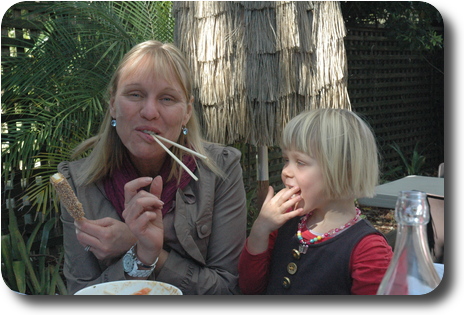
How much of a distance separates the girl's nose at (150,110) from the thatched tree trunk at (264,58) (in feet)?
0.92

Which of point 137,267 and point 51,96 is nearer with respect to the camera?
point 137,267

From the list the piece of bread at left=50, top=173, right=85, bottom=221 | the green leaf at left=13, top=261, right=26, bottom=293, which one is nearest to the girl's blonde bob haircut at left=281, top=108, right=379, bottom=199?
the piece of bread at left=50, top=173, right=85, bottom=221

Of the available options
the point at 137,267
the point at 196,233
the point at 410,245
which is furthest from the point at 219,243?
the point at 410,245

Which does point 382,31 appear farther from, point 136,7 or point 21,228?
point 21,228

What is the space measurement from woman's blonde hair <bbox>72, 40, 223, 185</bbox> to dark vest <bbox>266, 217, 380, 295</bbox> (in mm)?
231

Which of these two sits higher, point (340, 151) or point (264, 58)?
point (264, 58)

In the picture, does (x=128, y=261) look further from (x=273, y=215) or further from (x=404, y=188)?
(x=404, y=188)

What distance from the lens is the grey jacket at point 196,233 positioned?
114 centimetres

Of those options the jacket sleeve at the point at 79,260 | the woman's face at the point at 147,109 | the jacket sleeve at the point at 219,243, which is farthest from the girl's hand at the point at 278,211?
the jacket sleeve at the point at 79,260

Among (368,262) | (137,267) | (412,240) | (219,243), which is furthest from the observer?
(219,243)

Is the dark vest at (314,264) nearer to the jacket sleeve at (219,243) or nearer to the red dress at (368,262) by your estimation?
the red dress at (368,262)

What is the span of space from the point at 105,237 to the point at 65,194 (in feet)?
0.44

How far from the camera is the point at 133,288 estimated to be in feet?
3.60

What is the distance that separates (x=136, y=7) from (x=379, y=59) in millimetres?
642
